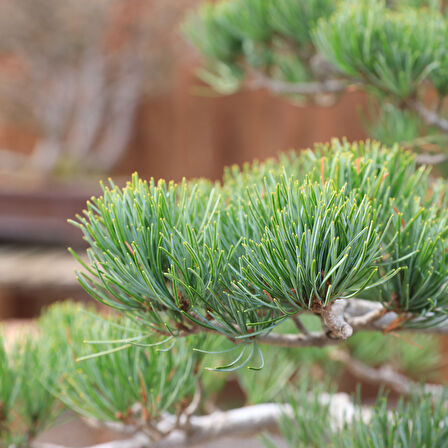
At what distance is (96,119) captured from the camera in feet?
5.39

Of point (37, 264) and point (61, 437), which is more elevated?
point (37, 264)

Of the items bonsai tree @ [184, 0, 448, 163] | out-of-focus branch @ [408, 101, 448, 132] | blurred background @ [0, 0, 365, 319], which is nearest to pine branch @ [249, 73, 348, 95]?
bonsai tree @ [184, 0, 448, 163]

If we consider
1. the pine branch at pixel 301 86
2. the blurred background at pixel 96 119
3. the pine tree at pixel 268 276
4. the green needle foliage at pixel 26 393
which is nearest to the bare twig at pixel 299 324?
the pine tree at pixel 268 276

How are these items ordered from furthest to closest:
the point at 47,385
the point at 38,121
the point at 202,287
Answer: the point at 38,121
the point at 47,385
the point at 202,287

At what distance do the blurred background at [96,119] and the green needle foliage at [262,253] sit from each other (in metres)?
1.13

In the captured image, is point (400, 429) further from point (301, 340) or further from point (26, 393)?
point (26, 393)

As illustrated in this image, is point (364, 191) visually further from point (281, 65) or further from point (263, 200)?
point (281, 65)

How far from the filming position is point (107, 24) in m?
1.48

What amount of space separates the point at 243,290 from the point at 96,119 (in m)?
1.54

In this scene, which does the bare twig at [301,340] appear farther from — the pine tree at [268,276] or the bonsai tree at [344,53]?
the bonsai tree at [344,53]

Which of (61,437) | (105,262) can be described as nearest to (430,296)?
(105,262)

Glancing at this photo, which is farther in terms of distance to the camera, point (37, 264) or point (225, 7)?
point (37, 264)

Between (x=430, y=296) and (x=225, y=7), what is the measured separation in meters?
0.37

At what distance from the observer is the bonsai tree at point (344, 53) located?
345mm
